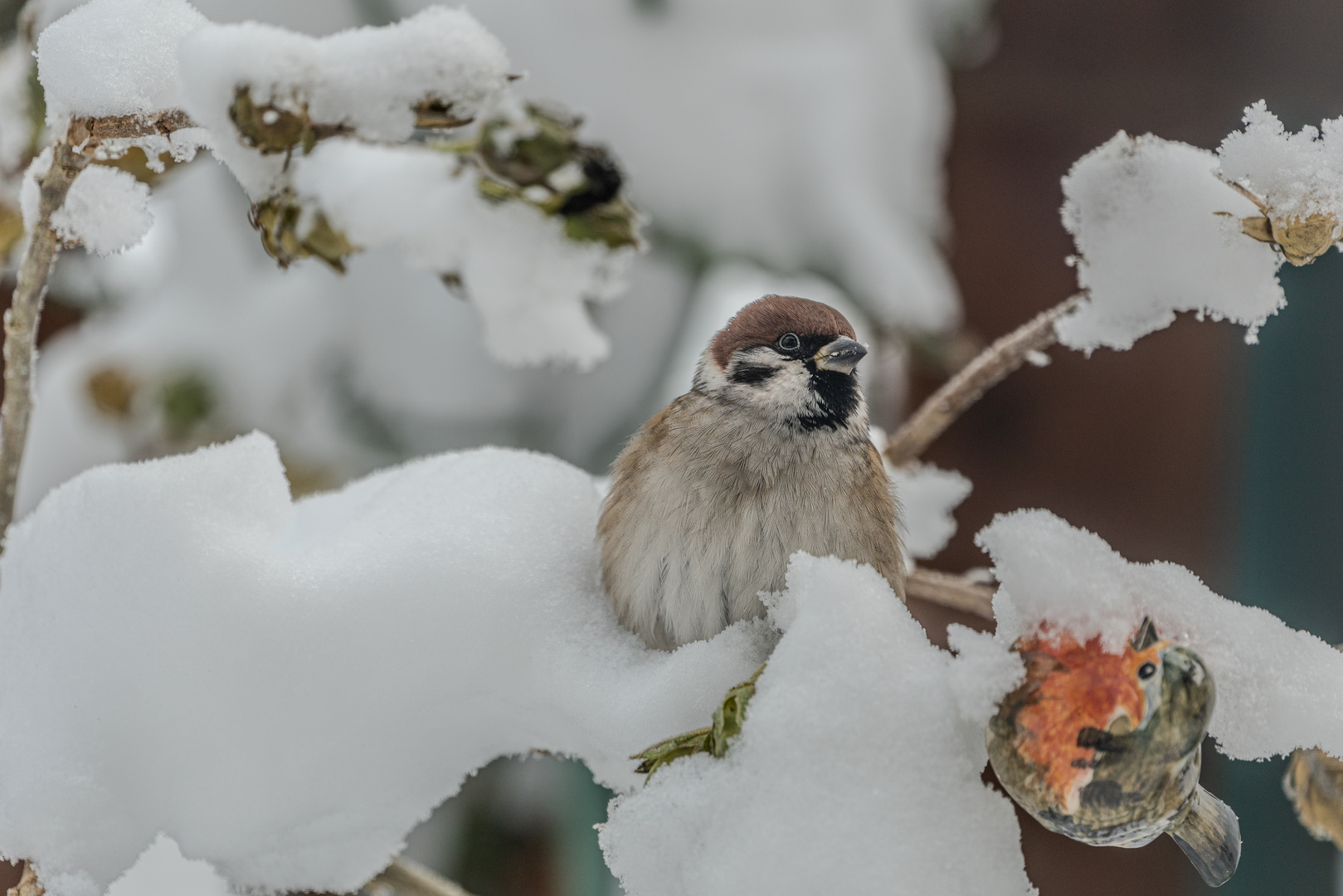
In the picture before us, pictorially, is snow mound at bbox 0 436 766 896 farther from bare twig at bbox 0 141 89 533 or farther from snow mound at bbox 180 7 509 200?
snow mound at bbox 180 7 509 200

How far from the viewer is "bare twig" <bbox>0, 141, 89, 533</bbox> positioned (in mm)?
441

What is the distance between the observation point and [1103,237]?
0.48 metres

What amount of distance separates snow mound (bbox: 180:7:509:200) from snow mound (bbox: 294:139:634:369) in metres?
0.06

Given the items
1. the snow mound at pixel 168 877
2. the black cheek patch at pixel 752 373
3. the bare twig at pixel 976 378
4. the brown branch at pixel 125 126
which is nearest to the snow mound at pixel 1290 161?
the bare twig at pixel 976 378

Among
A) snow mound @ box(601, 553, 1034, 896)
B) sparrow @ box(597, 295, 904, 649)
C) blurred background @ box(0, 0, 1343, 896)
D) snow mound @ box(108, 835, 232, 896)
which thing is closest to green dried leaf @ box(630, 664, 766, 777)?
snow mound @ box(601, 553, 1034, 896)

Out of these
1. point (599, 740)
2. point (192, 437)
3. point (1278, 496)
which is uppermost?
point (599, 740)

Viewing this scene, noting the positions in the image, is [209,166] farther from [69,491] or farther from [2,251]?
Result: [69,491]

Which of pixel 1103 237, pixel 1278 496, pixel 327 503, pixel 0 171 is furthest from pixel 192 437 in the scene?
A: pixel 1278 496

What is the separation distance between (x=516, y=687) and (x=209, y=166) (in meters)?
1.10

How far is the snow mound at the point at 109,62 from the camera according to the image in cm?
43

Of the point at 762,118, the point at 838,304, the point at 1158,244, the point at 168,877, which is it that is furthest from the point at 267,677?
the point at 762,118

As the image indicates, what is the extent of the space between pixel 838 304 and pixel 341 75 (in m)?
0.90

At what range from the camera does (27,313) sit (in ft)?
1.49

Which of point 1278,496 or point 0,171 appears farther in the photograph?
point 1278,496
